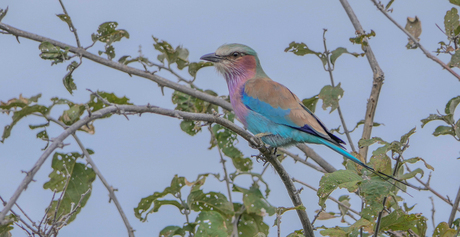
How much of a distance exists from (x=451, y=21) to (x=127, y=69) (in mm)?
2639

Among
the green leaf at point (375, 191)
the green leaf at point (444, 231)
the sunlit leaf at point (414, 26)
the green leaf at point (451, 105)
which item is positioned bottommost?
the green leaf at point (444, 231)

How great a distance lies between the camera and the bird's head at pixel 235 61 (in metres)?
5.06

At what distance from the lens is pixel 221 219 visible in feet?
12.8

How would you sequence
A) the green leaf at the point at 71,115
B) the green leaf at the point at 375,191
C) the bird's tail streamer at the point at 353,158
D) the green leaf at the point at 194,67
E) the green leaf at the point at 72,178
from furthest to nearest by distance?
the green leaf at the point at 194,67 < the green leaf at the point at 72,178 < the green leaf at the point at 71,115 < the bird's tail streamer at the point at 353,158 < the green leaf at the point at 375,191

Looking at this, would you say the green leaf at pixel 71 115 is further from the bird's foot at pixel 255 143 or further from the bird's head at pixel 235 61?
the bird's head at pixel 235 61

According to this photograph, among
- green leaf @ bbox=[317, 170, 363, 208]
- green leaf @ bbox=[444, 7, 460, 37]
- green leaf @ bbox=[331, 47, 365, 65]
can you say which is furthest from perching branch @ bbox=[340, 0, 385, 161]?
green leaf @ bbox=[317, 170, 363, 208]

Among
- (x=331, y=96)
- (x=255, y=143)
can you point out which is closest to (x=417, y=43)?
(x=331, y=96)

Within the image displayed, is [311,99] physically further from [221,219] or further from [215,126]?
[221,219]

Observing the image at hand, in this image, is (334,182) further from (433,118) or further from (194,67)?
(194,67)

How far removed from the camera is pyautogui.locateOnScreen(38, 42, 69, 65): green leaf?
154 inches

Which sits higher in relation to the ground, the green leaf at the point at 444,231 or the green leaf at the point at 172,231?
the green leaf at the point at 172,231

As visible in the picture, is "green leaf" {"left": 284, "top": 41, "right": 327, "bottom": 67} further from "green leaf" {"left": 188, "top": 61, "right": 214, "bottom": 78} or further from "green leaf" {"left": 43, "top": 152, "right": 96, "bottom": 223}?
"green leaf" {"left": 43, "top": 152, "right": 96, "bottom": 223}

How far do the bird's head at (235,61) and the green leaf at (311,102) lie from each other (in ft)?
1.94

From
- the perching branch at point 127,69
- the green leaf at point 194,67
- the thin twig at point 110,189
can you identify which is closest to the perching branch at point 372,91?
the perching branch at point 127,69
